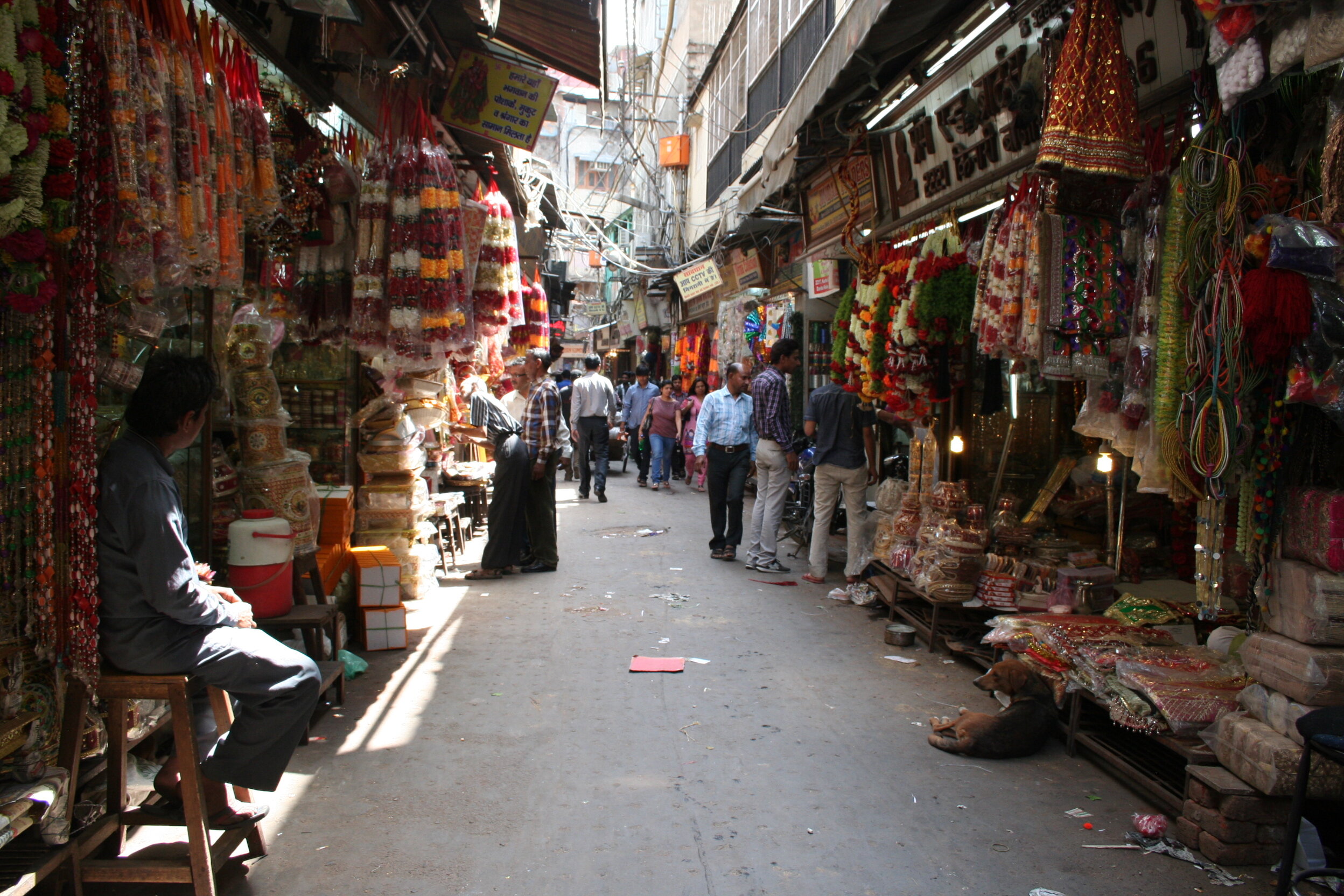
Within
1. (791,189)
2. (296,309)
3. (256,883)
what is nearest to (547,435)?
(296,309)

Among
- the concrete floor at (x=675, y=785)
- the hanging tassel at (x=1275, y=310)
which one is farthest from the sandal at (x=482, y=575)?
the hanging tassel at (x=1275, y=310)

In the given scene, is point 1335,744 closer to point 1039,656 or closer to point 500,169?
point 1039,656

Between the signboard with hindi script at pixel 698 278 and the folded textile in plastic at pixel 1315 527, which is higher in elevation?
the signboard with hindi script at pixel 698 278

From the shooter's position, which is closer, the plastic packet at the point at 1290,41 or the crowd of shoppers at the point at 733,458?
the plastic packet at the point at 1290,41

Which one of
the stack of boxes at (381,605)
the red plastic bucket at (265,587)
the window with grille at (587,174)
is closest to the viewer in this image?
the red plastic bucket at (265,587)

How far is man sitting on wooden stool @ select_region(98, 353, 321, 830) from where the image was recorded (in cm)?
264

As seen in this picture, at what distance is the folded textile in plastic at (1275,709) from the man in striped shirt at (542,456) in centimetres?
549

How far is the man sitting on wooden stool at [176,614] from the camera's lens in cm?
264

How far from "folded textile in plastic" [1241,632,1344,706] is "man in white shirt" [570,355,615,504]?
32.4 ft

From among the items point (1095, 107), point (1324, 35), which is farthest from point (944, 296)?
point (1324, 35)

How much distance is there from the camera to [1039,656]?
4.40m

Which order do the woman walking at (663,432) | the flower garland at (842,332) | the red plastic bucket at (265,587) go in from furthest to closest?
the woman walking at (663,432)
the flower garland at (842,332)
the red plastic bucket at (265,587)

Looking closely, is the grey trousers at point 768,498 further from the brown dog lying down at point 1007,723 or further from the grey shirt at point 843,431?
the brown dog lying down at point 1007,723

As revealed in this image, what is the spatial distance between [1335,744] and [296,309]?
5.07 m
